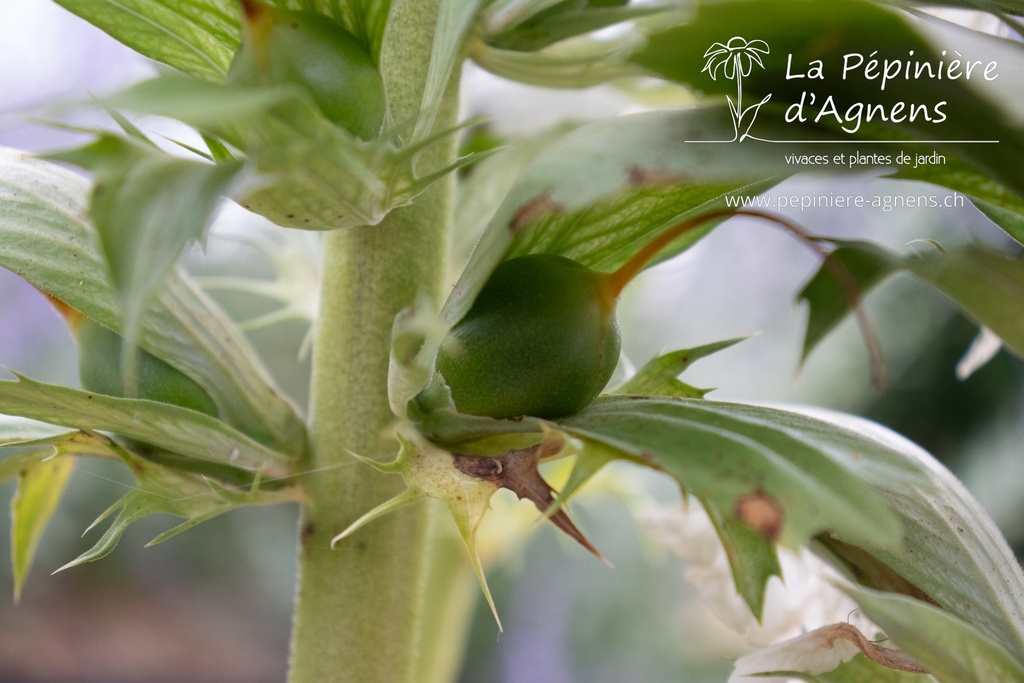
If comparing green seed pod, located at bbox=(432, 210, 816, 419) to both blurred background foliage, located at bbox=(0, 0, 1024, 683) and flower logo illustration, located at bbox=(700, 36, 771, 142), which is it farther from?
blurred background foliage, located at bbox=(0, 0, 1024, 683)

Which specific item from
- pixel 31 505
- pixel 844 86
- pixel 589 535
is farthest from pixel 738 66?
pixel 589 535

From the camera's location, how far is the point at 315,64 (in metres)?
0.22

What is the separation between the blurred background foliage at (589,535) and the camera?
170 cm

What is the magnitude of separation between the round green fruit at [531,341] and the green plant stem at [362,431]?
0.07 m

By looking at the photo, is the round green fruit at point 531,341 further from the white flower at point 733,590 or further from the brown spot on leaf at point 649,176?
the white flower at point 733,590

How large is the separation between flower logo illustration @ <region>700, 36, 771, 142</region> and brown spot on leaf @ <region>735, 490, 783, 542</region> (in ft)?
0.25

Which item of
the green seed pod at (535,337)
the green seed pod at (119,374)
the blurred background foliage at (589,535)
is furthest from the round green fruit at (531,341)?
the blurred background foliage at (589,535)

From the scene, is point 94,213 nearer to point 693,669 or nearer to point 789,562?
point 789,562

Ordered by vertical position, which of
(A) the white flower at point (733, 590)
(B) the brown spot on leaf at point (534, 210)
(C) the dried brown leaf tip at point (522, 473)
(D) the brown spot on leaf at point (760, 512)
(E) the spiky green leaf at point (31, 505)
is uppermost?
(B) the brown spot on leaf at point (534, 210)

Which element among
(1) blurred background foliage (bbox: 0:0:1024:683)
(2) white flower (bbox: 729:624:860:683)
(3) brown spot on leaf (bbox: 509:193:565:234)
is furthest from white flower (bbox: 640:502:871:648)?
(1) blurred background foliage (bbox: 0:0:1024:683)

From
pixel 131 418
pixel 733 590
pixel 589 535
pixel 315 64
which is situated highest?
pixel 315 64

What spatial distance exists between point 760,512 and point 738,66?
0.10 metres

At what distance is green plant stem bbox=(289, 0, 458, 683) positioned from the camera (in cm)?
29

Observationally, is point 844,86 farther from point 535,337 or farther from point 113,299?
point 113,299
